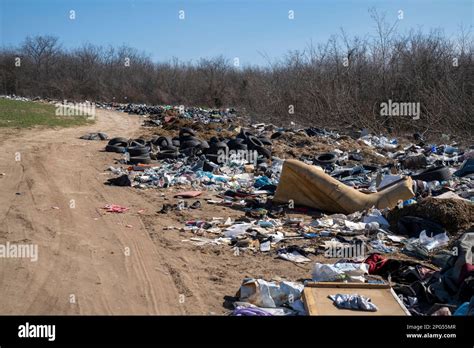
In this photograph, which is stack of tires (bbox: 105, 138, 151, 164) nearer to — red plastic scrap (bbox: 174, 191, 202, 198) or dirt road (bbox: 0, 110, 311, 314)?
dirt road (bbox: 0, 110, 311, 314)

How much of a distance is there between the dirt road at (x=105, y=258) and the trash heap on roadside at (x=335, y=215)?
360 mm

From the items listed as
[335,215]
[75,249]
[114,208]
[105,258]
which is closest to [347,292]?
[105,258]

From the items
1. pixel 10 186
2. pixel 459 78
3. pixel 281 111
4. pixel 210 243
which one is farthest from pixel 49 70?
pixel 210 243

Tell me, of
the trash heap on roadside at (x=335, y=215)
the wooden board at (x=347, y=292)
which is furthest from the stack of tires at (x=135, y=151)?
the wooden board at (x=347, y=292)

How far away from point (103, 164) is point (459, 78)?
1316 centimetres

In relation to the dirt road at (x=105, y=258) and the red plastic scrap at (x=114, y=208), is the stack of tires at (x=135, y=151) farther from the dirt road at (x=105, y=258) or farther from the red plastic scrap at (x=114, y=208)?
the red plastic scrap at (x=114, y=208)

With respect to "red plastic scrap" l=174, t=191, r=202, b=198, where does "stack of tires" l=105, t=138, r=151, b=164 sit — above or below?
above

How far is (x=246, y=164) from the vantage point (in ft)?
40.5

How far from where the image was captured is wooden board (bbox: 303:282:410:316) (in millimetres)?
4133

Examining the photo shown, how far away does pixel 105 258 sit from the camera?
5.62 metres

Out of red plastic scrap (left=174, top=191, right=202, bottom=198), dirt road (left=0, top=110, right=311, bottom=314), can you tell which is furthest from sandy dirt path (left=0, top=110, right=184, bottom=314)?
red plastic scrap (left=174, top=191, right=202, bottom=198)

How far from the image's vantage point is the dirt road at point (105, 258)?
4492 mm

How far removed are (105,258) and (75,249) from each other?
0.46 meters

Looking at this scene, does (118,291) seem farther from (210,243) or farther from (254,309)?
(210,243)
